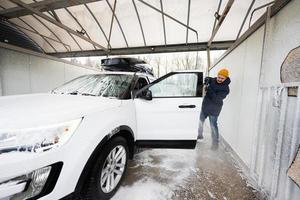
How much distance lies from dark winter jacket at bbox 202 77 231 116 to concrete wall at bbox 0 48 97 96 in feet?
15.1

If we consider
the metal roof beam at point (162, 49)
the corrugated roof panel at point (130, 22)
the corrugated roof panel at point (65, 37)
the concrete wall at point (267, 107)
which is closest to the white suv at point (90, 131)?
the concrete wall at point (267, 107)

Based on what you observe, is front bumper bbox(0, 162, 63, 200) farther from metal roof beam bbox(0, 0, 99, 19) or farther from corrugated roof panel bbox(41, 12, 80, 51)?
corrugated roof panel bbox(41, 12, 80, 51)

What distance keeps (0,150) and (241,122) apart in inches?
130

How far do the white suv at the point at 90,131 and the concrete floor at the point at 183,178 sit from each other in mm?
360

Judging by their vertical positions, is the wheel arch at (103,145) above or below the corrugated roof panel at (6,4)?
below

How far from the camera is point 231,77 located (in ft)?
11.9

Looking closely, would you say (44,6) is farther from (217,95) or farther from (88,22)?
(217,95)

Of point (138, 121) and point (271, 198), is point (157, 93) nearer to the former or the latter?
point (138, 121)

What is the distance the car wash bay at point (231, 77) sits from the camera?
1.66 meters

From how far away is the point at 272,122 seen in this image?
1.90m

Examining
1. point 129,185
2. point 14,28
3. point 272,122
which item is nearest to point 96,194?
point 129,185

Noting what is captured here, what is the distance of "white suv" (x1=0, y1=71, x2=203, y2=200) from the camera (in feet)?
3.69

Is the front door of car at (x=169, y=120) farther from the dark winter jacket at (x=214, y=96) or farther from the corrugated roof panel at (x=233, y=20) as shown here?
the corrugated roof panel at (x=233, y=20)

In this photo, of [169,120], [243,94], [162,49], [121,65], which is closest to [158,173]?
[169,120]
